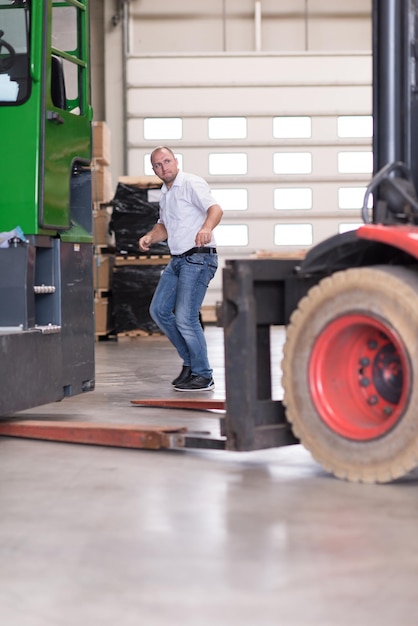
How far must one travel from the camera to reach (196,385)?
262 inches

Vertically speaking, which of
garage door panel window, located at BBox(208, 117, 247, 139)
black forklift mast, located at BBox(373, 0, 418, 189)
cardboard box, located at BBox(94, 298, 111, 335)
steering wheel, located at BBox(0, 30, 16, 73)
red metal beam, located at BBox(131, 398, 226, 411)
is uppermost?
garage door panel window, located at BBox(208, 117, 247, 139)

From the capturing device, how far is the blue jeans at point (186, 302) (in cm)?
649

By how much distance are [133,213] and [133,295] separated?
989 millimetres

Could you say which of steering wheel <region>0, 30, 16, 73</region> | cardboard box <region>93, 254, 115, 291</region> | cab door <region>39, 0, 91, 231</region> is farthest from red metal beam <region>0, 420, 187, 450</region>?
cardboard box <region>93, 254, 115, 291</region>

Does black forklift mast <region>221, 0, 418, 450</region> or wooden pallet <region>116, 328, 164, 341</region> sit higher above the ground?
black forklift mast <region>221, 0, 418, 450</region>

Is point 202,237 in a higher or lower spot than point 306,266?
higher

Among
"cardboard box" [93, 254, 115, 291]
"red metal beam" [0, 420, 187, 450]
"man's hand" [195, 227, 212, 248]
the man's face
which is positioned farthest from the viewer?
"cardboard box" [93, 254, 115, 291]

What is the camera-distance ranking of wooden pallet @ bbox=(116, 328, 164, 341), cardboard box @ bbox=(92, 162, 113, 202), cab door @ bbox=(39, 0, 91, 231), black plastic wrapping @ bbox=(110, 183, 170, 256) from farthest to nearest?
wooden pallet @ bbox=(116, 328, 164, 341) < cardboard box @ bbox=(92, 162, 113, 202) < black plastic wrapping @ bbox=(110, 183, 170, 256) < cab door @ bbox=(39, 0, 91, 231)

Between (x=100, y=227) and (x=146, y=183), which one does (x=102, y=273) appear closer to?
(x=100, y=227)

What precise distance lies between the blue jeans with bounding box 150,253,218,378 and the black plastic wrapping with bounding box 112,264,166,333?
561cm

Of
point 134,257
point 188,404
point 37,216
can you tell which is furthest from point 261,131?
point 37,216

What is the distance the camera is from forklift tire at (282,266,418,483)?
10.6 feet

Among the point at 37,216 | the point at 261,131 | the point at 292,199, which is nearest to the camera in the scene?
the point at 37,216

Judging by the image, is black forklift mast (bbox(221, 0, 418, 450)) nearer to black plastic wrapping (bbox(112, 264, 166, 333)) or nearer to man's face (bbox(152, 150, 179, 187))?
man's face (bbox(152, 150, 179, 187))
